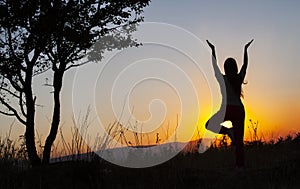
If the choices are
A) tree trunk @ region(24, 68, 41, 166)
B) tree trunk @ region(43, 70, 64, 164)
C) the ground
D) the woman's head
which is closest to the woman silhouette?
the woman's head

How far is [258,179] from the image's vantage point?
951 cm

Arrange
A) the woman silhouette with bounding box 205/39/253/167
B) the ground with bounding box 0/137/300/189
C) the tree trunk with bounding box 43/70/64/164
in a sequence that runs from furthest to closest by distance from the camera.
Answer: the tree trunk with bounding box 43/70/64/164, the woman silhouette with bounding box 205/39/253/167, the ground with bounding box 0/137/300/189

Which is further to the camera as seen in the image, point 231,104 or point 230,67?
point 230,67

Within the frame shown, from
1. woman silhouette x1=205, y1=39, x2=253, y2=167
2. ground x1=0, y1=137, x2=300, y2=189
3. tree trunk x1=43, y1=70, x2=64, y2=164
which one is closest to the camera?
ground x1=0, y1=137, x2=300, y2=189

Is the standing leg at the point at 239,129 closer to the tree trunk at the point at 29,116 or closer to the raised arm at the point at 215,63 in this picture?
the raised arm at the point at 215,63

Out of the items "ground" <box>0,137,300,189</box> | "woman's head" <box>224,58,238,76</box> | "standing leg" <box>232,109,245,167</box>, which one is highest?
"woman's head" <box>224,58,238,76</box>

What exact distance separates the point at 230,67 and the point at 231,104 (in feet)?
2.56

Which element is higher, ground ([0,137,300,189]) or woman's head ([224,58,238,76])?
woman's head ([224,58,238,76])

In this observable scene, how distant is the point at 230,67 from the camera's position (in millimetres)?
10633

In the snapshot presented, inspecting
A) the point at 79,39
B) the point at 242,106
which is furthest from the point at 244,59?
the point at 79,39

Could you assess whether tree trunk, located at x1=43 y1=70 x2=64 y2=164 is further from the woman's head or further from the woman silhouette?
the woman's head

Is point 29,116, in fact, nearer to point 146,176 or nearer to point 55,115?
point 55,115

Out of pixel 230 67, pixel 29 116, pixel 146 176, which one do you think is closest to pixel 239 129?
pixel 230 67

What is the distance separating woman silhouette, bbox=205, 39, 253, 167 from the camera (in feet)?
34.6
